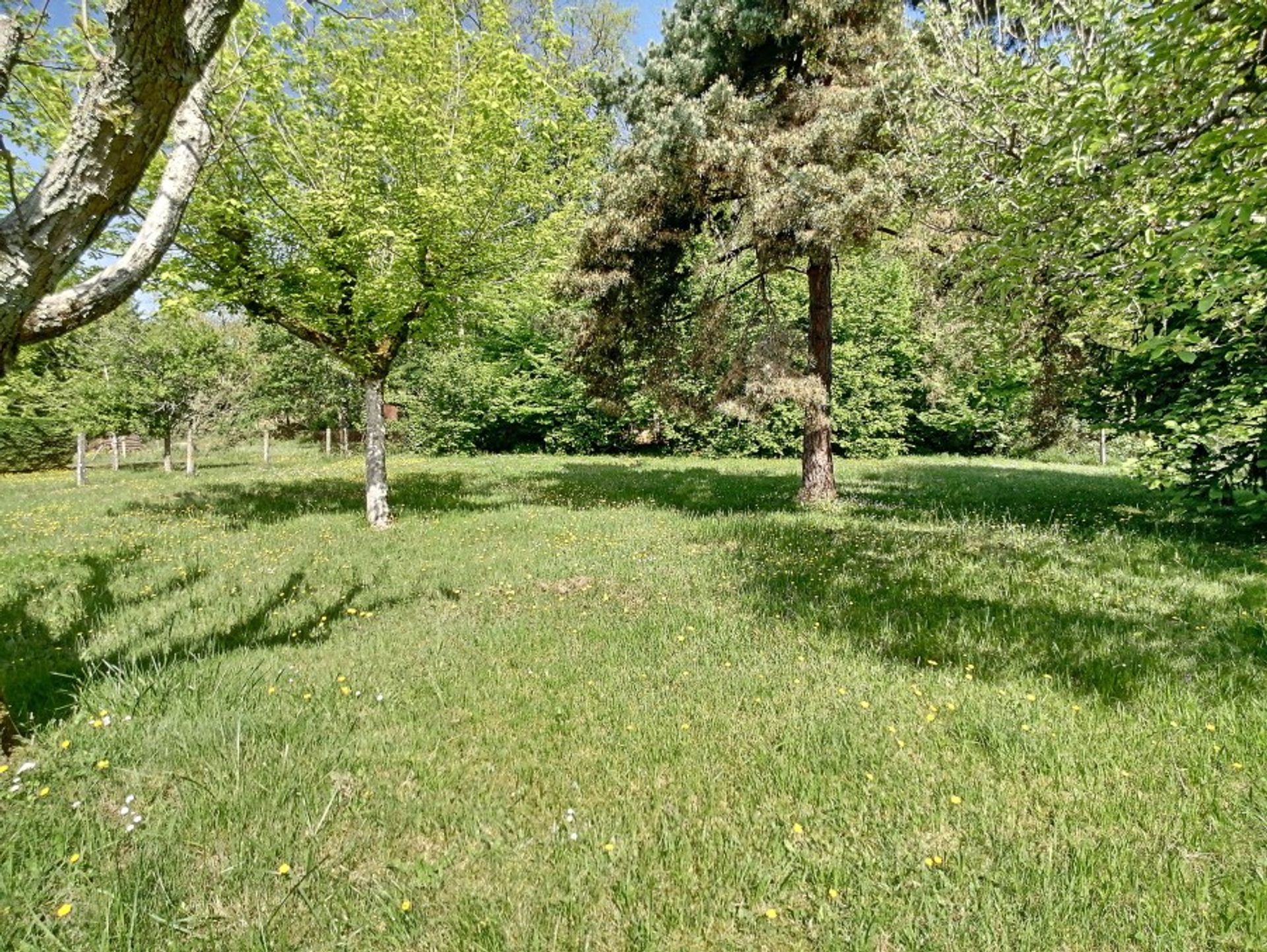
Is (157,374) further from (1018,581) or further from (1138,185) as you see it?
(1138,185)

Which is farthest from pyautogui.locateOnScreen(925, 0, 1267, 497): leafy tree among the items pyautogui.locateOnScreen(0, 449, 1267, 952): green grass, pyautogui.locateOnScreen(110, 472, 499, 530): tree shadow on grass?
pyautogui.locateOnScreen(110, 472, 499, 530): tree shadow on grass

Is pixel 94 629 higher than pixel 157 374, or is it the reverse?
pixel 157 374

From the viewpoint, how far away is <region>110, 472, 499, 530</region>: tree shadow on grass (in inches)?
428

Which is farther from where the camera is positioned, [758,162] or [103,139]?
[758,162]

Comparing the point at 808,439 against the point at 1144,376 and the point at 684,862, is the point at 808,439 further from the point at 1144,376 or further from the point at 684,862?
the point at 684,862

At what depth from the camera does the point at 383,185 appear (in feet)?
31.9

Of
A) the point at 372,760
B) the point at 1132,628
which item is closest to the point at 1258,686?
the point at 1132,628

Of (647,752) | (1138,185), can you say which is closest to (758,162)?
(1138,185)

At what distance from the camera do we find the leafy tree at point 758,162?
8633 mm

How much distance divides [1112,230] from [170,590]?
9.42m

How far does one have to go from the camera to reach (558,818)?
282 cm

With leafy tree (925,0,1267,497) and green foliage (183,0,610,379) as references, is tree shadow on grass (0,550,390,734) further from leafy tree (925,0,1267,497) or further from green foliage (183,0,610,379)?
leafy tree (925,0,1267,497)

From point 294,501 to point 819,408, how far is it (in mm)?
10925

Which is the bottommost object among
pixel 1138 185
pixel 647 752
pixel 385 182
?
pixel 647 752
